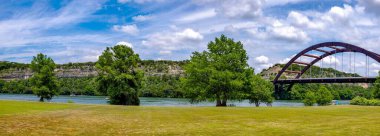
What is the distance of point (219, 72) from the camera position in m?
40.8

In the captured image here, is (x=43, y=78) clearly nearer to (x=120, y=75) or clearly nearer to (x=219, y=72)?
(x=120, y=75)

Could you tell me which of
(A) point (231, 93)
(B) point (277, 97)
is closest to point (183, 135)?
(A) point (231, 93)

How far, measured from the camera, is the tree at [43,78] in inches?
2288

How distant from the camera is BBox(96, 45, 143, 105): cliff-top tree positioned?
50938 mm

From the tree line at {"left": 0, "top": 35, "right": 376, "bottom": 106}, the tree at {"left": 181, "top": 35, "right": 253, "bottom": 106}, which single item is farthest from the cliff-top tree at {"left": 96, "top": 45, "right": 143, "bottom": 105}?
the tree at {"left": 181, "top": 35, "right": 253, "bottom": 106}

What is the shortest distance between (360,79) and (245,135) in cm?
7618

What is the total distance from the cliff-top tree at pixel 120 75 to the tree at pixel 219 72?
33.0 ft

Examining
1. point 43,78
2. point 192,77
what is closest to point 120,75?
point 192,77

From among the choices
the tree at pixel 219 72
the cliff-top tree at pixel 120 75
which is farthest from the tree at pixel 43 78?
the tree at pixel 219 72

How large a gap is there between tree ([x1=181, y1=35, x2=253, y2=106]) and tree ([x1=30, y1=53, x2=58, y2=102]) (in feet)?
81.9

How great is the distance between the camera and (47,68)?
5912 centimetres

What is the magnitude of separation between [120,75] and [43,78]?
15.6 metres

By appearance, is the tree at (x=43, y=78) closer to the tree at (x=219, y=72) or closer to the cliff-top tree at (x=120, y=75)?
the cliff-top tree at (x=120, y=75)

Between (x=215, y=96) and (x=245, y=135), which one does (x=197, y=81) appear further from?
(x=245, y=135)
